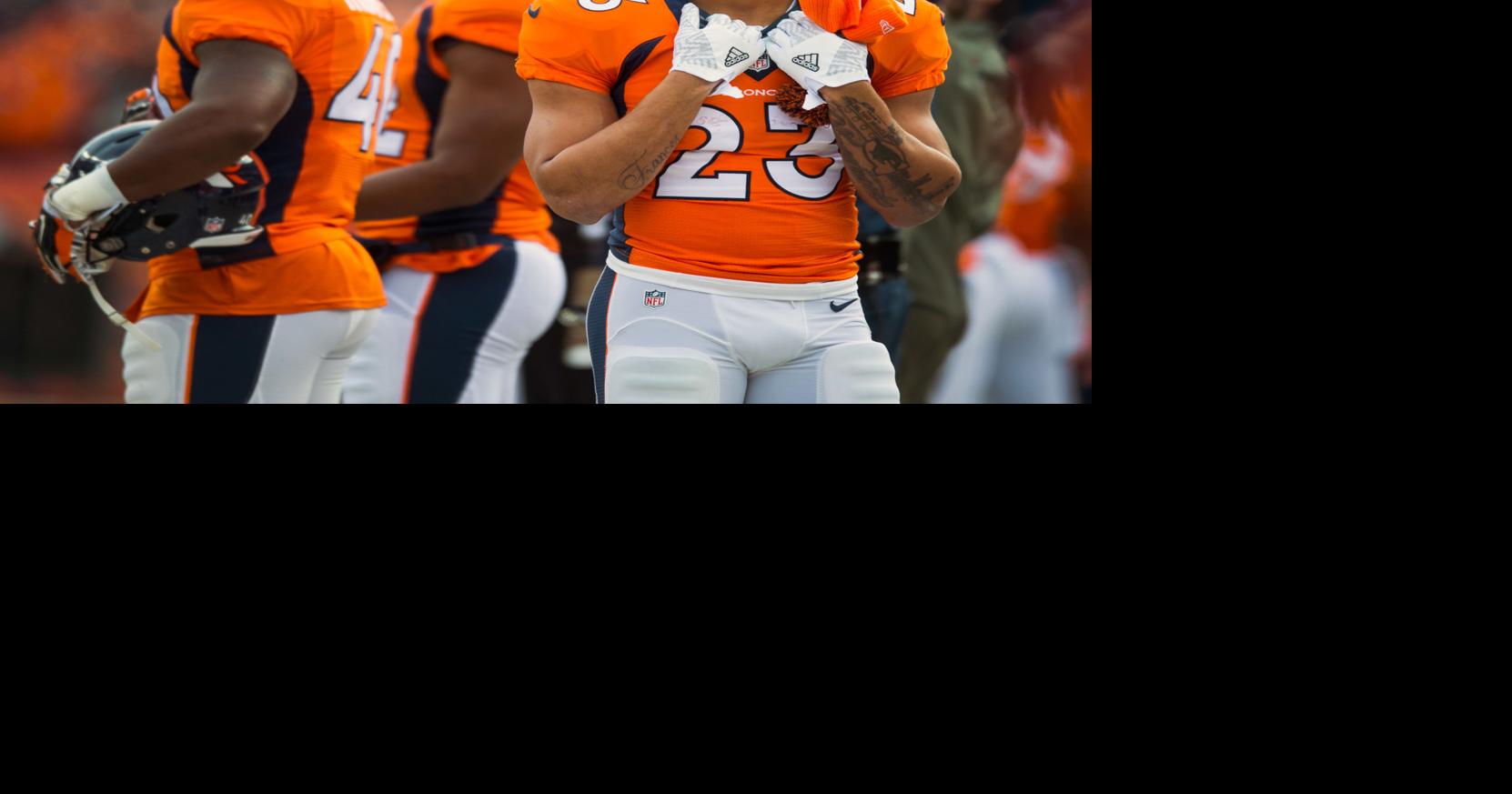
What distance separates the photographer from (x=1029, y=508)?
209 centimetres

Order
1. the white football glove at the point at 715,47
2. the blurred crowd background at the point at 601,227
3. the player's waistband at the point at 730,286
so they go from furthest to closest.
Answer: the blurred crowd background at the point at 601,227 < the player's waistband at the point at 730,286 < the white football glove at the point at 715,47

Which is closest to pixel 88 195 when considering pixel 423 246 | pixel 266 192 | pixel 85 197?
pixel 85 197

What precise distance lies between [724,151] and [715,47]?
0.51 feet

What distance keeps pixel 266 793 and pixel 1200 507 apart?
132 centimetres

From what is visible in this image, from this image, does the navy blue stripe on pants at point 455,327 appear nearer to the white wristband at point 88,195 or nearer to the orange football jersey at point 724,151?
the white wristband at point 88,195

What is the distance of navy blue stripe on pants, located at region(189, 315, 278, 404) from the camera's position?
2654 millimetres

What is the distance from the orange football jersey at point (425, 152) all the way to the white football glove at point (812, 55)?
1.30 meters

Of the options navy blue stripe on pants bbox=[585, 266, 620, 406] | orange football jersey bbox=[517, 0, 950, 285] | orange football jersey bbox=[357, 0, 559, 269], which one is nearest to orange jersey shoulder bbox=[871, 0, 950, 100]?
orange football jersey bbox=[517, 0, 950, 285]

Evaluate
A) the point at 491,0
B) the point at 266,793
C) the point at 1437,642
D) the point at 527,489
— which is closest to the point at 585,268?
the point at 491,0

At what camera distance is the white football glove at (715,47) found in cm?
189

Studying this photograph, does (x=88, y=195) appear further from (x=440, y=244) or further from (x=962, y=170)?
(x=962, y=170)

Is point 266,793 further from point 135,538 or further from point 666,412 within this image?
point 666,412

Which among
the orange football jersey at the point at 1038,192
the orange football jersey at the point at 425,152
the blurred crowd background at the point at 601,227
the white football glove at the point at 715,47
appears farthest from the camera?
the orange football jersey at the point at 1038,192

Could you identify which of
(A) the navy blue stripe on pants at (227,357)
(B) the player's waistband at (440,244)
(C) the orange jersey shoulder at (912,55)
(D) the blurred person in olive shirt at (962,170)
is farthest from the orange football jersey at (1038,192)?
(A) the navy blue stripe on pants at (227,357)
